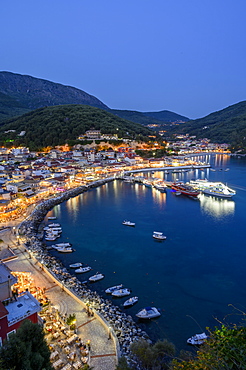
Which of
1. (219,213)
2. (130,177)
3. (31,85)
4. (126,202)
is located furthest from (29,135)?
(31,85)

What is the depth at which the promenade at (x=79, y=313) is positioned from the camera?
479 cm

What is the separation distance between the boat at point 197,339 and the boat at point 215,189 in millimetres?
15005

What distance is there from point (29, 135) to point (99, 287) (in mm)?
39477

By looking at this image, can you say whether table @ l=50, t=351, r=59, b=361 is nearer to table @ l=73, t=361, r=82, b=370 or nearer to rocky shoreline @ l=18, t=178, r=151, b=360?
table @ l=73, t=361, r=82, b=370

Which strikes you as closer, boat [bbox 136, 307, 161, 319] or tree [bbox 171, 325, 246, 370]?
tree [bbox 171, 325, 246, 370]

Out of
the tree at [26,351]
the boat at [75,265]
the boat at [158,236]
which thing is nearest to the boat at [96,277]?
the boat at [75,265]

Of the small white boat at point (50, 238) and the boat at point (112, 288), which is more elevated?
the small white boat at point (50, 238)

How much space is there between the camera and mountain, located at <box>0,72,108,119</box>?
296ft

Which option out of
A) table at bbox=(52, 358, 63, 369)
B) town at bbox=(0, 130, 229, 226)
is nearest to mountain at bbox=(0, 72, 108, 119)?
town at bbox=(0, 130, 229, 226)

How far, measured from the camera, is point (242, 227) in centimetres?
1370

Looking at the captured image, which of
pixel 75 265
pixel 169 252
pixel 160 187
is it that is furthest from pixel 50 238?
pixel 160 187

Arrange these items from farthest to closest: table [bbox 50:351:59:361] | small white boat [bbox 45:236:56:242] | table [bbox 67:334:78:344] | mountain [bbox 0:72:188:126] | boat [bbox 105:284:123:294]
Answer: mountain [bbox 0:72:188:126], small white boat [bbox 45:236:56:242], boat [bbox 105:284:123:294], table [bbox 67:334:78:344], table [bbox 50:351:59:361]

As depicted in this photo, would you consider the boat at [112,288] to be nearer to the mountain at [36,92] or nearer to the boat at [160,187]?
the boat at [160,187]

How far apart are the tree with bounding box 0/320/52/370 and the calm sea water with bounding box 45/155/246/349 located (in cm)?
Answer: 211
